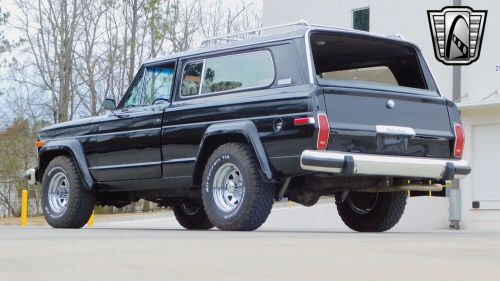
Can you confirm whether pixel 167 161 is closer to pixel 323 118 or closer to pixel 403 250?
pixel 323 118

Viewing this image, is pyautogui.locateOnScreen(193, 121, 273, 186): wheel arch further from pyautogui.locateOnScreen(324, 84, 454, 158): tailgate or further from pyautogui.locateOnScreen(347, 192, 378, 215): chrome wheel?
pyautogui.locateOnScreen(347, 192, 378, 215): chrome wheel

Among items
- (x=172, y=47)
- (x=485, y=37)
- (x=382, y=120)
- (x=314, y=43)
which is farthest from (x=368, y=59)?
(x=172, y=47)

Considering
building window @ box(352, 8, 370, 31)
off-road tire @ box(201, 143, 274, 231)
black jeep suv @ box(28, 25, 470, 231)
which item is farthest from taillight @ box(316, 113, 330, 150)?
building window @ box(352, 8, 370, 31)

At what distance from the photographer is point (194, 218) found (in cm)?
1237

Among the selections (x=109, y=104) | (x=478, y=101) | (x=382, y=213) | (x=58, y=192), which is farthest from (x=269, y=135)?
(x=478, y=101)

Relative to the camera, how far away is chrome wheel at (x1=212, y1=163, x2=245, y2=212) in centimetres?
964

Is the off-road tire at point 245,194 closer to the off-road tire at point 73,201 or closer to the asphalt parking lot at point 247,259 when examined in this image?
the asphalt parking lot at point 247,259

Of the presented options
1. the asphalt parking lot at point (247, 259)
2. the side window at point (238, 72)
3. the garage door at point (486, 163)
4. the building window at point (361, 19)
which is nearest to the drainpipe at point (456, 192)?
the garage door at point (486, 163)

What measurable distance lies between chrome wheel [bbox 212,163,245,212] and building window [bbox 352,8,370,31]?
17119 millimetres

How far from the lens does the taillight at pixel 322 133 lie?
28.9 ft

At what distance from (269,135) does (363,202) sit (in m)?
2.13

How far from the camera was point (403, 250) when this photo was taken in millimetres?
6531

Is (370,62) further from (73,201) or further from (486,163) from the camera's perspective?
(486,163)

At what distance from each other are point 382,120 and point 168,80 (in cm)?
270
